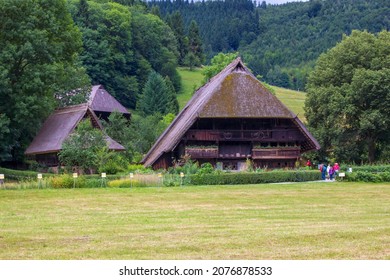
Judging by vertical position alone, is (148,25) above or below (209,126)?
above

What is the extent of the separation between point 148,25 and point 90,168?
80.4 meters

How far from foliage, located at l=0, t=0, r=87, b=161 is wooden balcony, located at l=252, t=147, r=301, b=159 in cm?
1439

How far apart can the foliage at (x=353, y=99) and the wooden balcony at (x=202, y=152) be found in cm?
1138

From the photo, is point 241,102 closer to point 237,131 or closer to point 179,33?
point 237,131

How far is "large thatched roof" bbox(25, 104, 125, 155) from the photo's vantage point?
53219 millimetres

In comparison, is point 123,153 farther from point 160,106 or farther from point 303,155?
point 160,106

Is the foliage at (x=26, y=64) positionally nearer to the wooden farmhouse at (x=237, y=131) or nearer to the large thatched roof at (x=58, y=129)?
the large thatched roof at (x=58, y=129)

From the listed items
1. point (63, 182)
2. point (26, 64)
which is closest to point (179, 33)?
point (26, 64)

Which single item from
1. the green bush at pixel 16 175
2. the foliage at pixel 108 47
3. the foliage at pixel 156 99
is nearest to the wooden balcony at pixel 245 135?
the green bush at pixel 16 175

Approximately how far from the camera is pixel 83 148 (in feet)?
163

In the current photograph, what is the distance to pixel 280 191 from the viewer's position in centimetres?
3962

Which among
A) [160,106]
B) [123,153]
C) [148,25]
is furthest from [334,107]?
[148,25]

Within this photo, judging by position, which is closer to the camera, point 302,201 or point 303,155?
point 302,201

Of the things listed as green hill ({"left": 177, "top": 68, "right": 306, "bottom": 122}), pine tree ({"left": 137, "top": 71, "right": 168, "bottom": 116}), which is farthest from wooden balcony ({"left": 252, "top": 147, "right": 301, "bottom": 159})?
green hill ({"left": 177, "top": 68, "right": 306, "bottom": 122})
